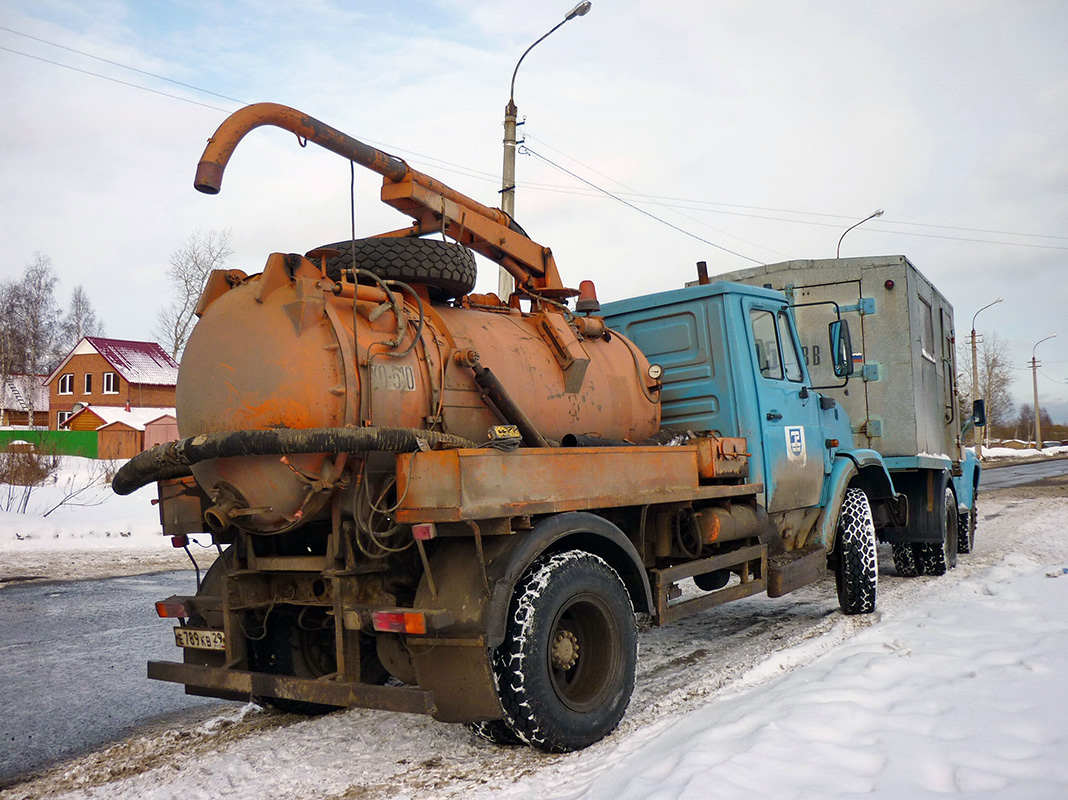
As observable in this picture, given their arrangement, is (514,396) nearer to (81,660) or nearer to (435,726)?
(435,726)

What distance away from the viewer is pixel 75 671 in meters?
5.92

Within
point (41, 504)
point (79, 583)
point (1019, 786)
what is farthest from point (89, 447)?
point (1019, 786)

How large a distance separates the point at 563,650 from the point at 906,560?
6.86 m

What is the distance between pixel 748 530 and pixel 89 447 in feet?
123

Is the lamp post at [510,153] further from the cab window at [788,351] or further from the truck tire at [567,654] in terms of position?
the truck tire at [567,654]

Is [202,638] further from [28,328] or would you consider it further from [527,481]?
[28,328]

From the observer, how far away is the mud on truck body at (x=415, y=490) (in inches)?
153

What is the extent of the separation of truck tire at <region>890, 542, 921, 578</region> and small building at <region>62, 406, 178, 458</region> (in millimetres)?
30605

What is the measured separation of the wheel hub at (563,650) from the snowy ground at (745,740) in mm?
412

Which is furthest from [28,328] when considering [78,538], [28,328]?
[78,538]

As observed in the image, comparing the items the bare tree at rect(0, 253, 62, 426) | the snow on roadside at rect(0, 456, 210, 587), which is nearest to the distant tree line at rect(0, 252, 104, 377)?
the bare tree at rect(0, 253, 62, 426)

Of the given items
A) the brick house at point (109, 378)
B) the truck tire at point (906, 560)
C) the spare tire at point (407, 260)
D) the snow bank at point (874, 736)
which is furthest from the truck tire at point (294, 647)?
the brick house at point (109, 378)

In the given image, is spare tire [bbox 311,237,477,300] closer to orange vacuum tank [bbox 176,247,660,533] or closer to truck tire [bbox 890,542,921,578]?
orange vacuum tank [bbox 176,247,660,533]

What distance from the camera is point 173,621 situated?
7.76 metres
